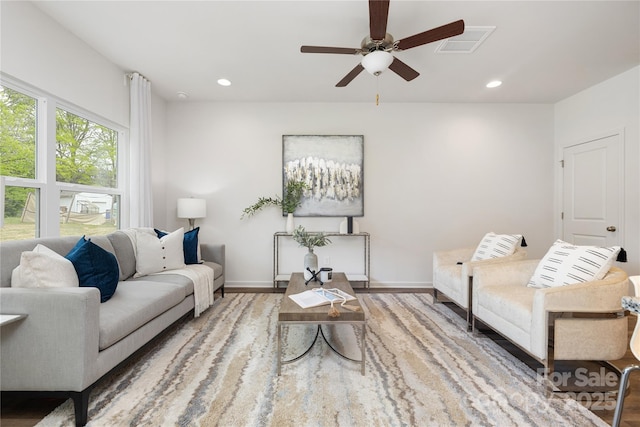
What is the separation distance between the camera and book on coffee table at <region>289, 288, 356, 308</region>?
2035 mm

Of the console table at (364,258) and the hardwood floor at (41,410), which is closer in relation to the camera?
the hardwood floor at (41,410)

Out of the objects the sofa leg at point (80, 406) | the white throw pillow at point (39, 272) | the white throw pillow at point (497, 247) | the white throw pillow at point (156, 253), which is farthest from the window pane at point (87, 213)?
the white throw pillow at point (497, 247)

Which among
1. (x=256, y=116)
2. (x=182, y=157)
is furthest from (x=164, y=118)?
(x=256, y=116)

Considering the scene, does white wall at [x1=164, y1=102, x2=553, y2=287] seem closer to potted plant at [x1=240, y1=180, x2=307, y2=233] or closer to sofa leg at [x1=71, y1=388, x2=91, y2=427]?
potted plant at [x1=240, y1=180, x2=307, y2=233]

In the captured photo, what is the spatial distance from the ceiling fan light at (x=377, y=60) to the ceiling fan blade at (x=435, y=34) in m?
0.11

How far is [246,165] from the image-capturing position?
13.6 feet

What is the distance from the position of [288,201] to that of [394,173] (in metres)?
1.58

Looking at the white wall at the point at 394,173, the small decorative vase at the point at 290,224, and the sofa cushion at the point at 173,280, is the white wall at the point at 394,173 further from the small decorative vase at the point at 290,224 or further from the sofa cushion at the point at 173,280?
the sofa cushion at the point at 173,280

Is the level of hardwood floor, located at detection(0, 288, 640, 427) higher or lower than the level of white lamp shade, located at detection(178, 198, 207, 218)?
lower

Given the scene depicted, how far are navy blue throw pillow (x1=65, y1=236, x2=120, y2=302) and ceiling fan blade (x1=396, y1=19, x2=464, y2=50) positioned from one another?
8.55 feet

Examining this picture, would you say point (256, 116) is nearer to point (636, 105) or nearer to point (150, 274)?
point (150, 274)

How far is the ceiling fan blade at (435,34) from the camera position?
73.6 inches

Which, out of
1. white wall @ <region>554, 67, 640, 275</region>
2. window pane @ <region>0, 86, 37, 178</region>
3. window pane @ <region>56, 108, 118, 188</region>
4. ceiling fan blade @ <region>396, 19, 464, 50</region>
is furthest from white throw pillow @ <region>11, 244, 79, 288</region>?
white wall @ <region>554, 67, 640, 275</region>

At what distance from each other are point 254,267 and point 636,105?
16.1ft
